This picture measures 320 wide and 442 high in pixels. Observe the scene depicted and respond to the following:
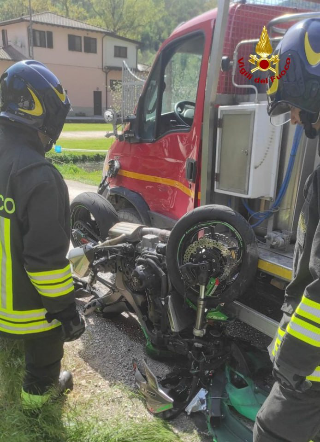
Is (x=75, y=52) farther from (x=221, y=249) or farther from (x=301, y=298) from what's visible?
(x=301, y=298)

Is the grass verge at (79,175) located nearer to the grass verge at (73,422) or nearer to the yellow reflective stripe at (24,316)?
the grass verge at (73,422)

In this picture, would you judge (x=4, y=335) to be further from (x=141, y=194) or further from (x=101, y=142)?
(x=101, y=142)

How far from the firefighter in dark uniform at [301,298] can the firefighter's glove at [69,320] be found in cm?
110

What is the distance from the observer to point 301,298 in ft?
6.01

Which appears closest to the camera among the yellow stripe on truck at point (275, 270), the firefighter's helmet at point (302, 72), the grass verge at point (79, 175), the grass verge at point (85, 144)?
the firefighter's helmet at point (302, 72)

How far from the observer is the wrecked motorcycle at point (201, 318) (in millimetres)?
2721

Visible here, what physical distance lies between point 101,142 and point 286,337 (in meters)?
20.9

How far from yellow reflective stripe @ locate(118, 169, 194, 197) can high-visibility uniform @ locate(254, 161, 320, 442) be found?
5.88 ft

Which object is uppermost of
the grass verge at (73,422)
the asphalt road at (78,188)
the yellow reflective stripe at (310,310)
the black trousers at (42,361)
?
the yellow reflective stripe at (310,310)

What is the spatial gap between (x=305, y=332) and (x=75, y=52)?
44543mm

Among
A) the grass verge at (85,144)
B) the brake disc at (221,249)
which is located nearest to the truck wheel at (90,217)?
the brake disc at (221,249)

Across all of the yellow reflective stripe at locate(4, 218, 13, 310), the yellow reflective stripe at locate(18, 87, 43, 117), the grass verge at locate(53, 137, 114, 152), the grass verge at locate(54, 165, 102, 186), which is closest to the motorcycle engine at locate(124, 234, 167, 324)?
the yellow reflective stripe at locate(4, 218, 13, 310)

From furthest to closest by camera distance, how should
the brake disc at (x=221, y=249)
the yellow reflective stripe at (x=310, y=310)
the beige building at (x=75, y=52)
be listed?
the beige building at (x=75, y=52), the brake disc at (x=221, y=249), the yellow reflective stripe at (x=310, y=310)

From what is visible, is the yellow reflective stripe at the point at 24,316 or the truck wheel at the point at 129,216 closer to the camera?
the yellow reflective stripe at the point at 24,316
